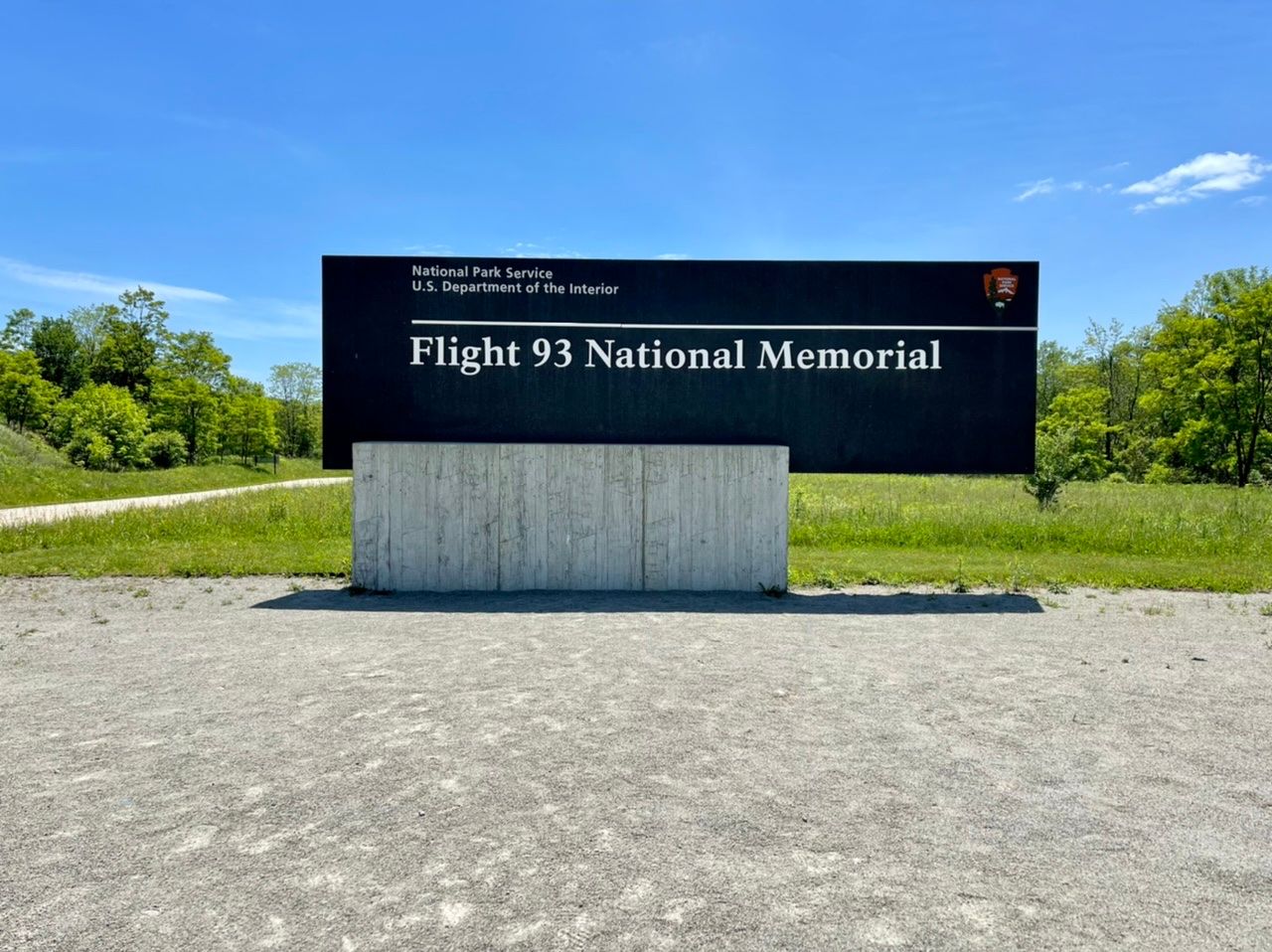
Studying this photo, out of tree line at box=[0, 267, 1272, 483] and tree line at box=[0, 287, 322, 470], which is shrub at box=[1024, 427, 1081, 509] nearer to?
tree line at box=[0, 267, 1272, 483]

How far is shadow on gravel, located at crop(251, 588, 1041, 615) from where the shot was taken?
950cm

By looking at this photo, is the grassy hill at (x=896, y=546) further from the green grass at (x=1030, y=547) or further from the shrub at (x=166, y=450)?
the shrub at (x=166, y=450)

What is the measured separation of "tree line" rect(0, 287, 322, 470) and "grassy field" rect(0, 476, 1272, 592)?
3231cm

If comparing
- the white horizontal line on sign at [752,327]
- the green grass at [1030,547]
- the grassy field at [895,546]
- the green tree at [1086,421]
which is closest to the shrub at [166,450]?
the grassy field at [895,546]

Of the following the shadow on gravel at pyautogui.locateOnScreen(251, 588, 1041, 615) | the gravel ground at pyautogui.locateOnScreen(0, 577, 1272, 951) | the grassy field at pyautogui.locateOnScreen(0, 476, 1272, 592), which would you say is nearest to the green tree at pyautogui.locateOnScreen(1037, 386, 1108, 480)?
the grassy field at pyautogui.locateOnScreen(0, 476, 1272, 592)

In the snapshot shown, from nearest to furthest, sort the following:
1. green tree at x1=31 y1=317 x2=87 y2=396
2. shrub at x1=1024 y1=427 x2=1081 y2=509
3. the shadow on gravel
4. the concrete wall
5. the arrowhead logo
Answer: the shadow on gravel < the concrete wall < the arrowhead logo < shrub at x1=1024 y1=427 x2=1081 y2=509 < green tree at x1=31 y1=317 x2=87 y2=396

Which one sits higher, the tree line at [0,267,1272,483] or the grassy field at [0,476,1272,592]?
the tree line at [0,267,1272,483]

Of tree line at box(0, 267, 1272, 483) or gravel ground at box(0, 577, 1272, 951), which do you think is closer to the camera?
gravel ground at box(0, 577, 1272, 951)

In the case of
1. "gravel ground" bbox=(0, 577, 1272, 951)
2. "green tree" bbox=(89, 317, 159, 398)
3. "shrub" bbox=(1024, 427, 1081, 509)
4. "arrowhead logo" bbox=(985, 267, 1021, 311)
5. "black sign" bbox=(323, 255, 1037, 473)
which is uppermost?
"green tree" bbox=(89, 317, 159, 398)

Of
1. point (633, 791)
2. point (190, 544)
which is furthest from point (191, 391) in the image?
point (633, 791)

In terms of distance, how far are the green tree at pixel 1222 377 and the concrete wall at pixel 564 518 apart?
47813mm

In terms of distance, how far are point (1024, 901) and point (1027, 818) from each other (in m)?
0.82

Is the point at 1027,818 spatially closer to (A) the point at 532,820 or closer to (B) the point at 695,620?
(A) the point at 532,820

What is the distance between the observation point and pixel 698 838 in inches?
143
